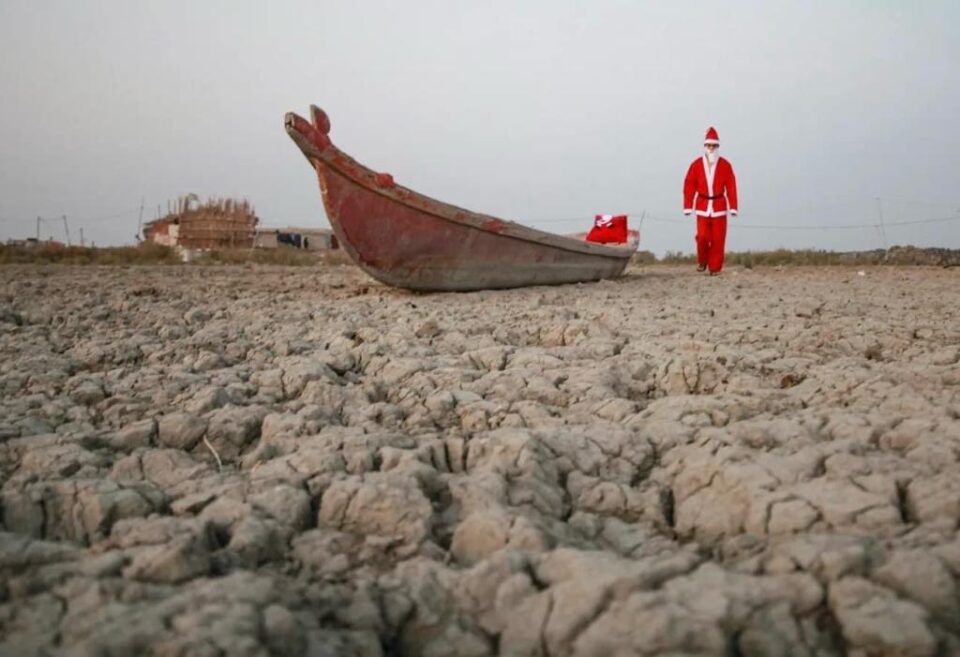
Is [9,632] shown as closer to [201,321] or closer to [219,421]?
[219,421]

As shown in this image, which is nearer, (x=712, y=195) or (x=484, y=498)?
(x=484, y=498)

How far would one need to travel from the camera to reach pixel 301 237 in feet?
89.0

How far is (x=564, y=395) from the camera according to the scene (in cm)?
221

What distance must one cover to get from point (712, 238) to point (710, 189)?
598 millimetres

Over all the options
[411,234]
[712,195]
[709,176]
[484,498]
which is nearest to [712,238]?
[712,195]

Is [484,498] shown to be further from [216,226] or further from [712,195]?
[216,226]

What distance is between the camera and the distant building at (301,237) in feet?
85.4

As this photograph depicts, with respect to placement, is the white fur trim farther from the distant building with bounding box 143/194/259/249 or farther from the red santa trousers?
the distant building with bounding box 143/194/259/249

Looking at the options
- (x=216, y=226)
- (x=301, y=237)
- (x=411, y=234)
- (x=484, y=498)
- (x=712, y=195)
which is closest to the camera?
(x=484, y=498)

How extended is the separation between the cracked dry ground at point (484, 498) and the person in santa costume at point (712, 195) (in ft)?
18.6

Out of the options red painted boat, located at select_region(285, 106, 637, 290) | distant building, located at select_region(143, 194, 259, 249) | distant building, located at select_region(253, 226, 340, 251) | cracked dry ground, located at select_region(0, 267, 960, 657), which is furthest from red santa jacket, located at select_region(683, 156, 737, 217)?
distant building, located at select_region(253, 226, 340, 251)

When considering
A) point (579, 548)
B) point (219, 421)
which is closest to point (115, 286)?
point (219, 421)

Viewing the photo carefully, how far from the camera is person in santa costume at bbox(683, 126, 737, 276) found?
8383 mm

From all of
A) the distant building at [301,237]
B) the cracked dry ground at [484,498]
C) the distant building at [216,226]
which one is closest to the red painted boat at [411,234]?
the cracked dry ground at [484,498]
